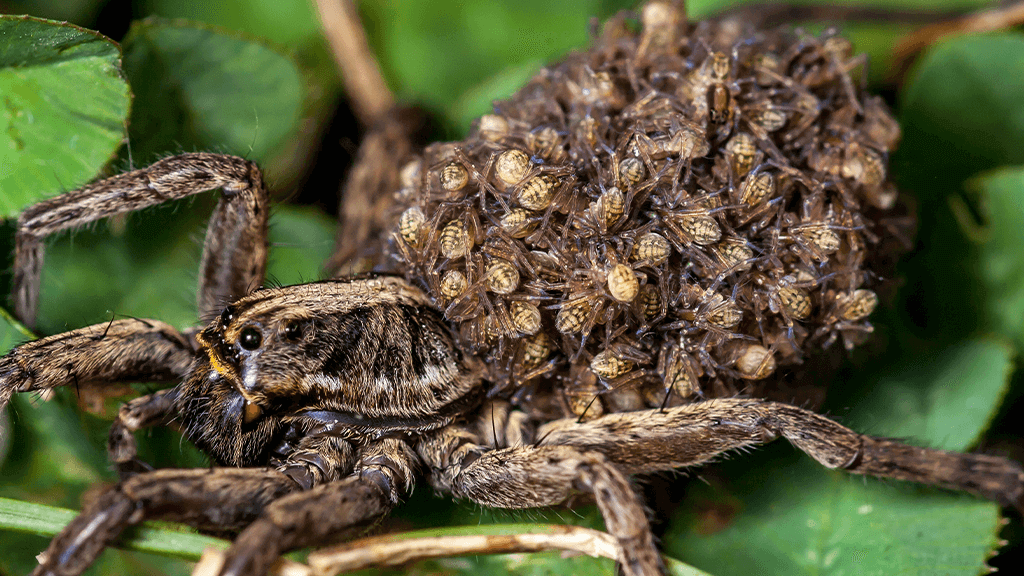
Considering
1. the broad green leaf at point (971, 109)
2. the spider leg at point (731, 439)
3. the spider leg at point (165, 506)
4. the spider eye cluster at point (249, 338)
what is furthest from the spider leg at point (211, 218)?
the broad green leaf at point (971, 109)

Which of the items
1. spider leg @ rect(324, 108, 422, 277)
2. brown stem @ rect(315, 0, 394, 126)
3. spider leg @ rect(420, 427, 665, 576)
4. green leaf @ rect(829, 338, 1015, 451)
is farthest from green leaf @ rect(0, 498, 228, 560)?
brown stem @ rect(315, 0, 394, 126)

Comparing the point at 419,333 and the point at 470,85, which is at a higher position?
the point at 470,85

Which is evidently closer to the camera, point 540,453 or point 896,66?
point 540,453

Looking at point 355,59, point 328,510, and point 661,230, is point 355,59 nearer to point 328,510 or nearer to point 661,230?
point 661,230

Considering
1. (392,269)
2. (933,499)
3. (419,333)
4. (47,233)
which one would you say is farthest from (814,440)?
(47,233)

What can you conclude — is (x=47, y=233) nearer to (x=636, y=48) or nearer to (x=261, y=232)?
(x=261, y=232)

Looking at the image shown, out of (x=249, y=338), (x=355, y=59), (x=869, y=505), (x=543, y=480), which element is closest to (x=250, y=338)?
(x=249, y=338)
